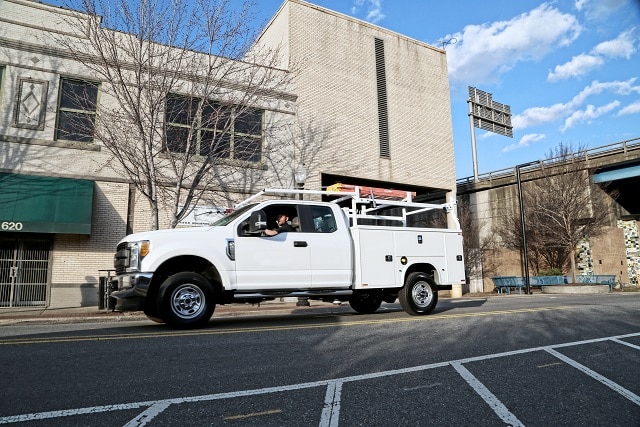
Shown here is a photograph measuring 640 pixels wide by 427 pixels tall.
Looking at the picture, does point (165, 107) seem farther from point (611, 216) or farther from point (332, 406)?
point (611, 216)

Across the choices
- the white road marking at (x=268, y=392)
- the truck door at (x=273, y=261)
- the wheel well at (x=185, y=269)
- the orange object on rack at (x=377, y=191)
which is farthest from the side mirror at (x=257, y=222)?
the orange object on rack at (x=377, y=191)

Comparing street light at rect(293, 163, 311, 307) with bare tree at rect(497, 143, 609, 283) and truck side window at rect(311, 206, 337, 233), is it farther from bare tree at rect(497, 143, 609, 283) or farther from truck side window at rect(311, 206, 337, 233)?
bare tree at rect(497, 143, 609, 283)

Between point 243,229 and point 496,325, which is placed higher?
point 243,229

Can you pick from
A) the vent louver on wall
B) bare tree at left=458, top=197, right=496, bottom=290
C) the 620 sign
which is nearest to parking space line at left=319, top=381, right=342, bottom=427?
the 620 sign

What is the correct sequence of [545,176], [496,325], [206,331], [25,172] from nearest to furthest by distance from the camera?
[206,331] < [496,325] < [25,172] < [545,176]

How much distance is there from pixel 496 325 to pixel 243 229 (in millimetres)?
4691

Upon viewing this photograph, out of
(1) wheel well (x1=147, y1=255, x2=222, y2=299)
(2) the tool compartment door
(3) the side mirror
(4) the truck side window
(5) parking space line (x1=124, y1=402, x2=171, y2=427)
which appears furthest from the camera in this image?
(2) the tool compartment door

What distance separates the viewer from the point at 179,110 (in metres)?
15.5

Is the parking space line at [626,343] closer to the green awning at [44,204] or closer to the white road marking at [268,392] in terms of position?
the white road marking at [268,392]

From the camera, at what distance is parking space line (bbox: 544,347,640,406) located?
151 inches

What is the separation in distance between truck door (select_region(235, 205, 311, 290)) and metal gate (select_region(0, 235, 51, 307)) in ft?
34.2

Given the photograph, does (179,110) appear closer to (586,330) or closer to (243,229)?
(243,229)

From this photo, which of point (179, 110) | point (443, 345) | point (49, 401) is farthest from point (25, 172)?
point (443, 345)

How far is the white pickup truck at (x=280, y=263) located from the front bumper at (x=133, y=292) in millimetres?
16
